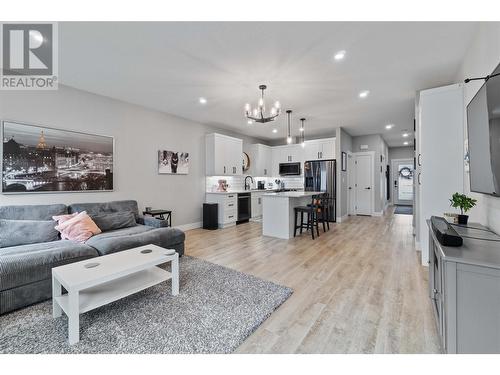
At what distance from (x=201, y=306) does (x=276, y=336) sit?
0.78m

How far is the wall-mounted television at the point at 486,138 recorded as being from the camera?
160 cm

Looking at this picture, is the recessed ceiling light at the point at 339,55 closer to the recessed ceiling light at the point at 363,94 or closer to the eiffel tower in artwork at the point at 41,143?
the recessed ceiling light at the point at 363,94

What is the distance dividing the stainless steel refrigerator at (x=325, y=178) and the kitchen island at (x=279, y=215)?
1954 millimetres

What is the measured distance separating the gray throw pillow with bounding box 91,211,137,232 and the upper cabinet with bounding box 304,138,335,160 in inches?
206

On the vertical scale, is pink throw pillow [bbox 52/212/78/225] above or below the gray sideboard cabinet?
above

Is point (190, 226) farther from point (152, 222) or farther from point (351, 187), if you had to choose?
point (351, 187)

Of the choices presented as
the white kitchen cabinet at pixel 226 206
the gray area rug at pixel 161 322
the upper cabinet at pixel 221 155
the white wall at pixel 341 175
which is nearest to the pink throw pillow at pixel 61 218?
the gray area rug at pixel 161 322

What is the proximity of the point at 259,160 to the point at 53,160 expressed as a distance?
5.34m

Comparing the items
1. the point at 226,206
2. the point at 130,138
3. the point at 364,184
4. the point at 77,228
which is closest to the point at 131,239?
the point at 77,228

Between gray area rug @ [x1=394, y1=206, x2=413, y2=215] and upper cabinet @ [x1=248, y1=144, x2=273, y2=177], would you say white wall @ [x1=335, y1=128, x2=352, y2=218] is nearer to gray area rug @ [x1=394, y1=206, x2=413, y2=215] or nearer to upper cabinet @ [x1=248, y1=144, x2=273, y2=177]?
upper cabinet @ [x1=248, y1=144, x2=273, y2=177]

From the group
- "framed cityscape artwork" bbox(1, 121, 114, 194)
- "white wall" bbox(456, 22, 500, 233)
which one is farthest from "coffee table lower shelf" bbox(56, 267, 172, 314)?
"white wall" bbox(456, 22, 500, 233)

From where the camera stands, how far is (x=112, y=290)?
6.65 feet

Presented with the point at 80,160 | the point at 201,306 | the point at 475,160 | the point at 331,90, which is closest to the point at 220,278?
the point at 201,306

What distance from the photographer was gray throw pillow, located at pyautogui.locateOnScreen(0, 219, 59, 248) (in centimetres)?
268
